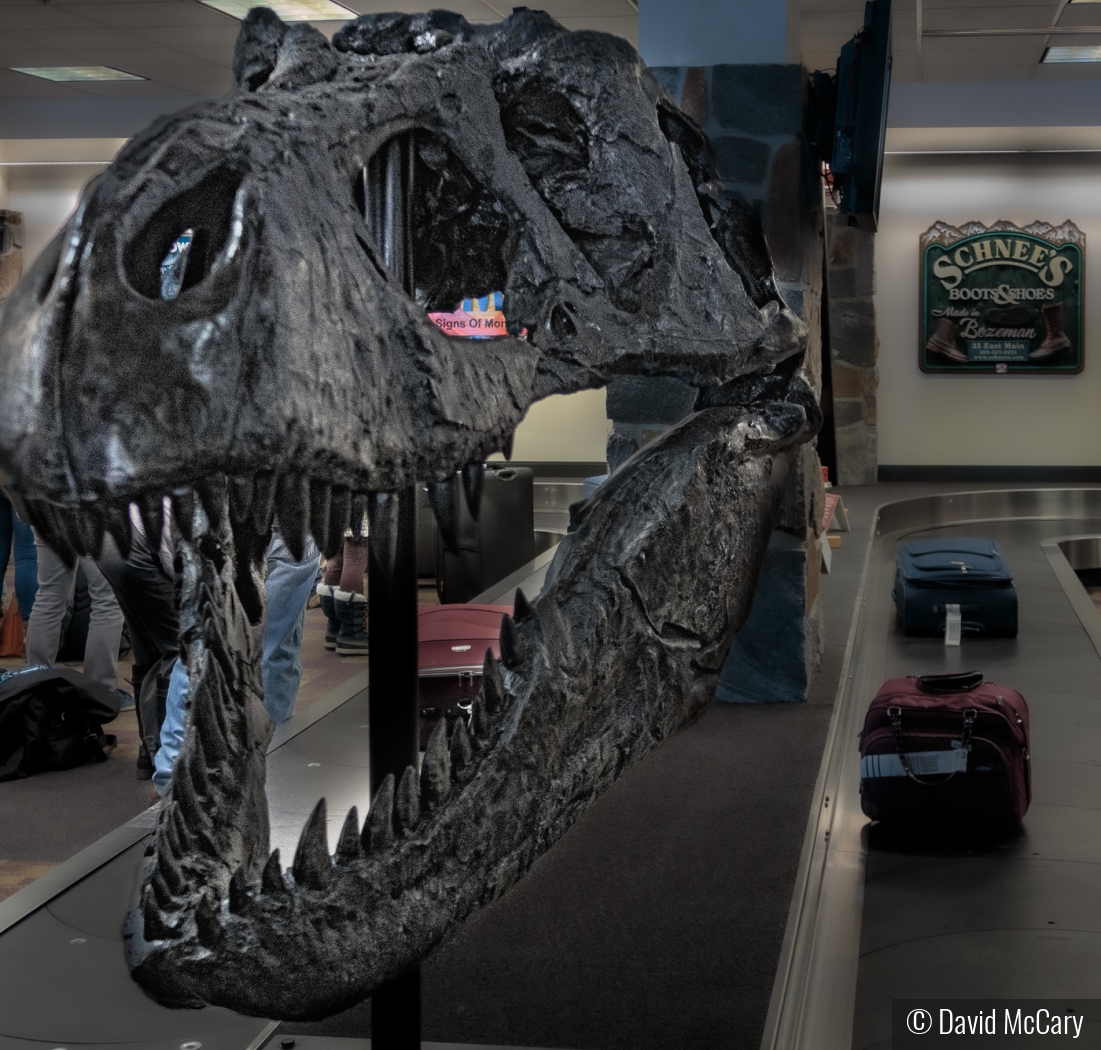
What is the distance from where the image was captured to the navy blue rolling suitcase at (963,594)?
5.48m

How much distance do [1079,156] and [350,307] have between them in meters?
12.9

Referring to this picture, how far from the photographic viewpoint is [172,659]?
292cm

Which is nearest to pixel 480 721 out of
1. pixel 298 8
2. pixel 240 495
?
pixel 240 495

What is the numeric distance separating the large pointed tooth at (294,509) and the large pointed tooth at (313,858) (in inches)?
8.8

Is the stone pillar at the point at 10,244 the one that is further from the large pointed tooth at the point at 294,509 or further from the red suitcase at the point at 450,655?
the large pointed tooth at the point at 294,509

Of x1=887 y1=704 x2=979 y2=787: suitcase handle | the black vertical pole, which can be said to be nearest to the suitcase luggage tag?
x1=887 y1=704 x2=979 y2=787: suitcase handle

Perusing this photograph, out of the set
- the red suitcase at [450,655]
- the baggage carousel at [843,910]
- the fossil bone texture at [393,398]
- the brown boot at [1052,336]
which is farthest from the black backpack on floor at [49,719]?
the brown boot at [1052,336]

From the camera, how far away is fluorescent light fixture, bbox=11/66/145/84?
35.1 feet

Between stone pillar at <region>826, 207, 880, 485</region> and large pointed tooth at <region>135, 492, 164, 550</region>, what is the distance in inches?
425

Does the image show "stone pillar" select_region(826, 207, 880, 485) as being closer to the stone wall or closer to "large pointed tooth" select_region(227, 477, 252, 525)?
the stone wall

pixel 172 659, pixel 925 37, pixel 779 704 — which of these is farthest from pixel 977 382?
pixel 172 659

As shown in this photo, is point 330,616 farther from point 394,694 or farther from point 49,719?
point 394,694

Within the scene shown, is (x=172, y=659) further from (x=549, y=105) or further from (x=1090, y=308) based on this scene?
(x=1090, y=308)

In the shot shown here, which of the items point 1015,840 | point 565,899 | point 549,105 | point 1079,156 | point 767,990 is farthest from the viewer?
point 1079,156
